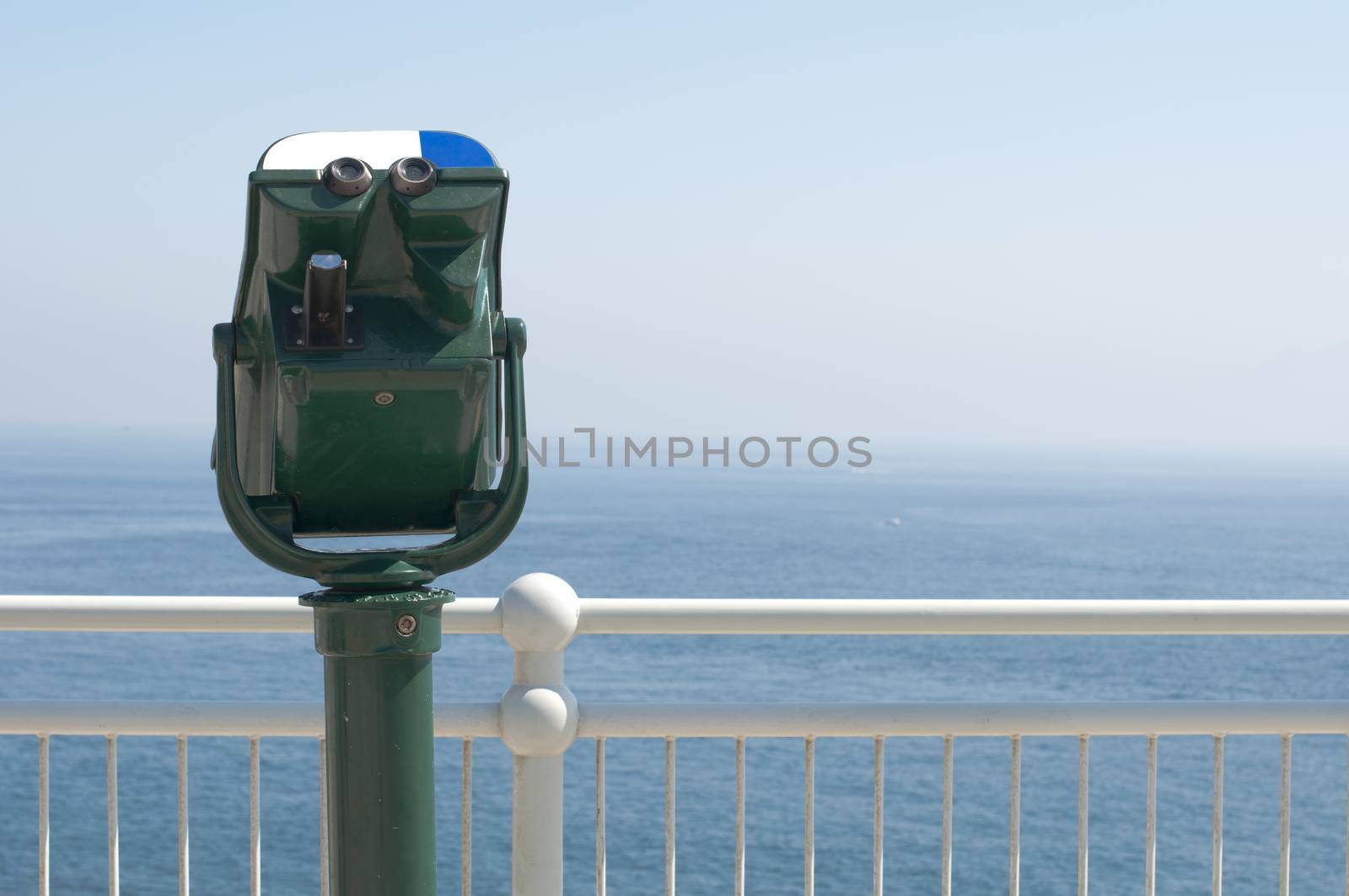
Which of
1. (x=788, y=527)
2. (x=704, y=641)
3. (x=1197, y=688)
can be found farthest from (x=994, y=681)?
(x=788, y=527)

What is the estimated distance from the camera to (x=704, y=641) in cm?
5094

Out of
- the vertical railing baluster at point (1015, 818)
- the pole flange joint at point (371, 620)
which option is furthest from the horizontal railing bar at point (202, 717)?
the vertical railing baluster at point (1015, 818)

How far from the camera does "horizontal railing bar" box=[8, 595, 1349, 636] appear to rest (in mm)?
Answer: 2602

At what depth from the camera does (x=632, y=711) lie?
2650 mm

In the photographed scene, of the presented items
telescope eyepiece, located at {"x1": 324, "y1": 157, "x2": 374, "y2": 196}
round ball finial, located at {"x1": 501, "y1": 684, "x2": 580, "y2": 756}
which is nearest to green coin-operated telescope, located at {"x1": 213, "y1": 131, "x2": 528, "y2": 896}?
telescope eyepiece, located at {"x1": 324, "y1": 157, "x2": 374, "y2": 196}

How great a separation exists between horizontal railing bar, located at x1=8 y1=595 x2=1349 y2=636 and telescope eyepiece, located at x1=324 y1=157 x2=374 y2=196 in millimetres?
920

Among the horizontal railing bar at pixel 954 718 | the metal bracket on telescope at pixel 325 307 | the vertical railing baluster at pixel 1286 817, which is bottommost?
the vertical railing baluster at pixel 1286 817

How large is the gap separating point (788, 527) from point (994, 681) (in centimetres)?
5587

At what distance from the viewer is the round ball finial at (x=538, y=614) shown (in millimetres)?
2598

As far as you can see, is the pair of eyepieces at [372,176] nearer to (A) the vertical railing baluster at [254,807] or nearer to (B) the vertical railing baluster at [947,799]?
(A) the vertical railing baluster at [254,807]

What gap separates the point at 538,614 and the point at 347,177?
1012 millimetres

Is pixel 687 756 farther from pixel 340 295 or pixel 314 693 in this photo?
Result: pixel 340 295

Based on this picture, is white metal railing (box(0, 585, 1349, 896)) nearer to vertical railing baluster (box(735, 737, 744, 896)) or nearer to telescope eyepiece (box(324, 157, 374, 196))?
vertical railing baluster (box(735, 737, 744, 896))

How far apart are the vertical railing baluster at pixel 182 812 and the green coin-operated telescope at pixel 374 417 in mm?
670
